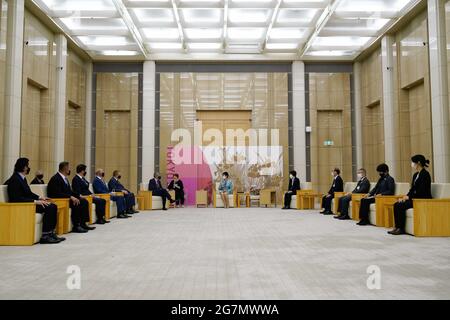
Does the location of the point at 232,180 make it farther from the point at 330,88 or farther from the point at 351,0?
the point at 351,0

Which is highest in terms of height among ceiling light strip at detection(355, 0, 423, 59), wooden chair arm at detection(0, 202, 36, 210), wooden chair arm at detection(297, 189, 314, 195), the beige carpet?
ceiling light strip at detection(355, 0, 423, 59)

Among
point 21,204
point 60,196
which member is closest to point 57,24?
point 60,196

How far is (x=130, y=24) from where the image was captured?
13.2 m

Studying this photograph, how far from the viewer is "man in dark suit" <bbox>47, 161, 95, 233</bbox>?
25.4 ft

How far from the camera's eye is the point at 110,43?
1505 centimetres

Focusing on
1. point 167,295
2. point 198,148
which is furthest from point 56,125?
point 167,295

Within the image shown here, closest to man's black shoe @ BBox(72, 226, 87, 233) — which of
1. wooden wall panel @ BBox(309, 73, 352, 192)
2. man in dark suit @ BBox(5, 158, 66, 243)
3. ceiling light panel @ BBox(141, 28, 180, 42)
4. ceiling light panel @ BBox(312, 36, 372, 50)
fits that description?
man in dark suit @ BBox(5, 158, 66, 243)

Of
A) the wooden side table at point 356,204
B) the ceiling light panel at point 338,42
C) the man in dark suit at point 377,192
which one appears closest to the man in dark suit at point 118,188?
the wooden side table at point 356,204

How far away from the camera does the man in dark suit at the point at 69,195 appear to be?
25.4 feet

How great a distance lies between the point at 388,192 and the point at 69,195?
6750 mm

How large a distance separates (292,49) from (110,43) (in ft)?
23.3

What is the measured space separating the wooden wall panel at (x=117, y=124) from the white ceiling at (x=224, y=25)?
1.27 metres

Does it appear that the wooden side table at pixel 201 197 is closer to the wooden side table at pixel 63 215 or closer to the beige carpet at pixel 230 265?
the beige carpet at pixel 230 265

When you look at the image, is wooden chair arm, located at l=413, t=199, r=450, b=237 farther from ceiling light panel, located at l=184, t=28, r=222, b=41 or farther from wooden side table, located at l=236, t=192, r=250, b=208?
ceiling light panel, located at l=184, t=28, r=222, b=41
